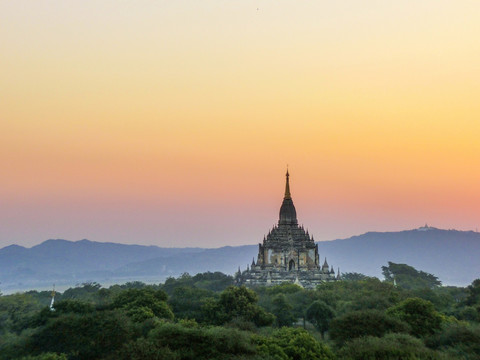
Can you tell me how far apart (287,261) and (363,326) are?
64764mm

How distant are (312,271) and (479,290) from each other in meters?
37.5

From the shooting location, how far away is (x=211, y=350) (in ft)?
131

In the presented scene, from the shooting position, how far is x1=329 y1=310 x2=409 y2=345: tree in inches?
1907

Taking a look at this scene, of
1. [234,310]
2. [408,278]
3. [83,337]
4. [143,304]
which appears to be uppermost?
[408,278]

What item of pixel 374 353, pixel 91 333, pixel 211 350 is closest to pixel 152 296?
pixel 91 333

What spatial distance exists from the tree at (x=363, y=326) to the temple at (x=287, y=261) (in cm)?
5596

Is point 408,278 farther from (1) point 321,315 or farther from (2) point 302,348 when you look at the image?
(2) point 302,348

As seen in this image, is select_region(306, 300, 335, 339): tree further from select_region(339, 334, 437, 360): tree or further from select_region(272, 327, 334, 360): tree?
select_region(339, 334, 437, 360): tree

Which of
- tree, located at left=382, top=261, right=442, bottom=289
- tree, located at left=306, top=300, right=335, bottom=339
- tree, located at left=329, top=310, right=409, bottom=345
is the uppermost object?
tree, located at left=382, top=261, right=442, bottom=289

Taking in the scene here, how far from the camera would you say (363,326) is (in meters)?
48.9

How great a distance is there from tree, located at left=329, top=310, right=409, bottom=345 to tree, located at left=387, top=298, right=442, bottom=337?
8.27 feet

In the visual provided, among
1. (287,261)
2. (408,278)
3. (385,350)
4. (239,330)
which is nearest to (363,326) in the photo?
(239,330)

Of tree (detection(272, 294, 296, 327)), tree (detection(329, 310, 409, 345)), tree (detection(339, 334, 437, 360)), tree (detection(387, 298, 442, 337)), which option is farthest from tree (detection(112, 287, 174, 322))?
tree (detection(387, 298, 442, 337))

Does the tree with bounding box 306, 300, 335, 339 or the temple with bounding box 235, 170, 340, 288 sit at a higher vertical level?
the temple with bounding box 235, 170, 340, 288
